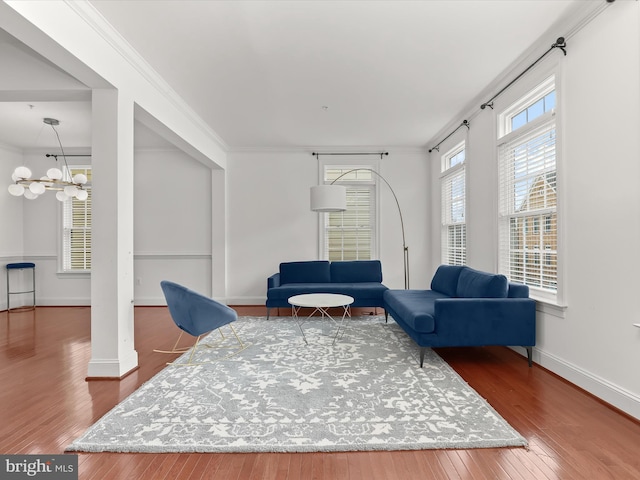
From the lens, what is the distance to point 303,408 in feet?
7.95

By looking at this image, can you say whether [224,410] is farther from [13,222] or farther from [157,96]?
[13,222]

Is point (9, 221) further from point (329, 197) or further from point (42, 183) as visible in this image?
point (329, 197)

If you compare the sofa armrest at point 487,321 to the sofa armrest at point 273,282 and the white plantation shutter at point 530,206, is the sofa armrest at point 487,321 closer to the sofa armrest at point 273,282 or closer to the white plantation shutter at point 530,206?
the white plantation shutter at point 530,206

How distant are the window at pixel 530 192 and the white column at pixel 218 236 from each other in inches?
185

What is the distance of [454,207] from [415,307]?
8.91ft

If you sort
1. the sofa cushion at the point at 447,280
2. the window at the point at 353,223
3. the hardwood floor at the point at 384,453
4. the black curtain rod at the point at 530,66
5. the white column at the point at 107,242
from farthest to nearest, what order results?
1. the window at the point at 353,223
2. the sofa cushion at the point at 447,280
3. the white column at the point at 107,242
4. the black curtain rod at the point at 530,66
5. the hardwood floor at the point at 384,453

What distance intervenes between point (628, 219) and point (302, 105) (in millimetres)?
3663

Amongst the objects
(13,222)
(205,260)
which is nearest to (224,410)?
(205,260)

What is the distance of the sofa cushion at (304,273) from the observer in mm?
5941

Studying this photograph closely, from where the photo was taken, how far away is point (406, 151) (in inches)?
261

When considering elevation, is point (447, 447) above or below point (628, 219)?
below

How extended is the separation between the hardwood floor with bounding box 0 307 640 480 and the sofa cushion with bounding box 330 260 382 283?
99.7 inches

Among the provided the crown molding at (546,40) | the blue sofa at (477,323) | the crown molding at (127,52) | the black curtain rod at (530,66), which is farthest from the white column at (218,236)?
the black curtain rod at (530,66)

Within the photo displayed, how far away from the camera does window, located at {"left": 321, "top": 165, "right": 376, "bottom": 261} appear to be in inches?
262
